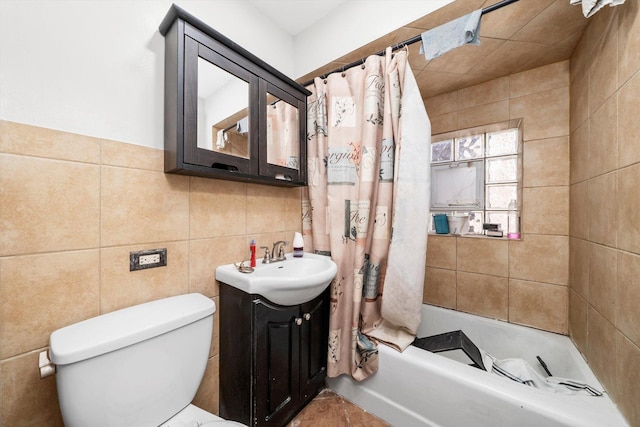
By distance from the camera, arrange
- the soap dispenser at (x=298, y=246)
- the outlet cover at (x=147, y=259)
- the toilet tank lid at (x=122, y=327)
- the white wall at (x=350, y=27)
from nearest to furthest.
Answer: the toilet tank lid at (x=122, y=327) → the outlet cover at (x=147, y=259) → the white wall at (x=350, y=27) → the soap dispenser at (x=298, y=246)

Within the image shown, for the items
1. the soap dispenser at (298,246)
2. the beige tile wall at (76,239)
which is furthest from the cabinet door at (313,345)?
the beige tile wall at (76,239)

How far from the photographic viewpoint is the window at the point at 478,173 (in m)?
1.72

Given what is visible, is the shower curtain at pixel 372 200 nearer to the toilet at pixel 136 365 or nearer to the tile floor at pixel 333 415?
the tile floor at pixel 333 415

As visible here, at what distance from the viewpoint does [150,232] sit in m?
0.96

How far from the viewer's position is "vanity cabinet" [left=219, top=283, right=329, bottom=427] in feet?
3.30

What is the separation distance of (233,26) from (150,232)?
122 centimetres

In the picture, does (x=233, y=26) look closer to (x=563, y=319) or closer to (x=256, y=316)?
(x=256, y=316)

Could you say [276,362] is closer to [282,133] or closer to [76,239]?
[76,239]

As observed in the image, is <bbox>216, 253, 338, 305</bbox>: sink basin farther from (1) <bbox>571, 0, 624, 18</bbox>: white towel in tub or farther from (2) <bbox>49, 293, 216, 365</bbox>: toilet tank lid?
(1) <bbox>571, 0, 624, 18</bbox>: white towel in tub

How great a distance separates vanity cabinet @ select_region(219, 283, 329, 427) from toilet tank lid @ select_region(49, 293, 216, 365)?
0.19 meters

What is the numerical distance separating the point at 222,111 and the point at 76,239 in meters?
0.76

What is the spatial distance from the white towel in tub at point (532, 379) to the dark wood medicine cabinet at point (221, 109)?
1523 millimetres

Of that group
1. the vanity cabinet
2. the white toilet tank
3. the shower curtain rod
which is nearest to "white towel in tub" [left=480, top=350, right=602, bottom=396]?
the vanity cabinet

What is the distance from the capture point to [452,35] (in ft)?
3.54
